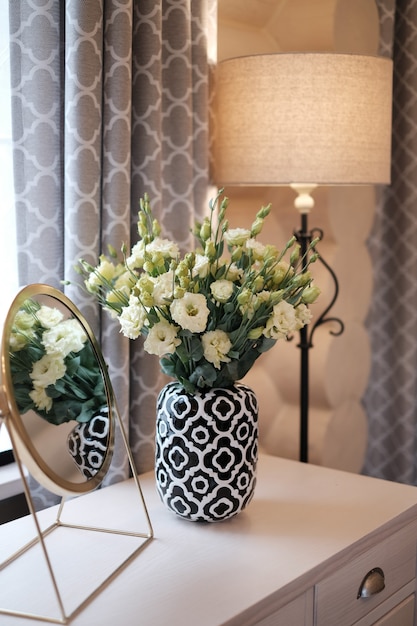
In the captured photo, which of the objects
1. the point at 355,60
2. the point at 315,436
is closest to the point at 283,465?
the point at 315,436

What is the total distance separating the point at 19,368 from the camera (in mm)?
1113

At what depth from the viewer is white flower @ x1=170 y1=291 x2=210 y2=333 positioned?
1.23 metres

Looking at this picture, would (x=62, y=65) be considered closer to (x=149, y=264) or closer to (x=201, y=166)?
(x=201, y=166)

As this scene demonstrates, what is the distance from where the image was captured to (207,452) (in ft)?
4.31

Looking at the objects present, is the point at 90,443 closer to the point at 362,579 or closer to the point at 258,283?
the point at 258,283

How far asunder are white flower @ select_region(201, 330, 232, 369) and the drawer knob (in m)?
0.47

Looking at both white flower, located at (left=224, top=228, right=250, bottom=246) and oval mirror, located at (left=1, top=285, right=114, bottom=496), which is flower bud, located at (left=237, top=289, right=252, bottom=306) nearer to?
white flower, located at (left=224, top=228, right=250, bottom=246)

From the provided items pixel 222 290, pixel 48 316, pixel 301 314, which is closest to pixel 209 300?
pixel 222 290

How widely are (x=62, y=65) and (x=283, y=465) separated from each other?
37.7 inches

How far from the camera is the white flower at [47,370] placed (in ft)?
3.75

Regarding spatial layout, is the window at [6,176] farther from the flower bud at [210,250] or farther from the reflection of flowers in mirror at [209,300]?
the flower bud at [210,250]

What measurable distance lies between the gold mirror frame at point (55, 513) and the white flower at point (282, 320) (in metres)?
0.30

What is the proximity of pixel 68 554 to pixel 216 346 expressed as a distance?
0.41m

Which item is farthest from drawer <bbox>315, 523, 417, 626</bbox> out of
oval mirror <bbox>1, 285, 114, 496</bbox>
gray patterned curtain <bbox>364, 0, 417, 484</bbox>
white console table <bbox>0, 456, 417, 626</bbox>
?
gray patterned curtain <bbox>364, 0, 417, 484</bbox>
